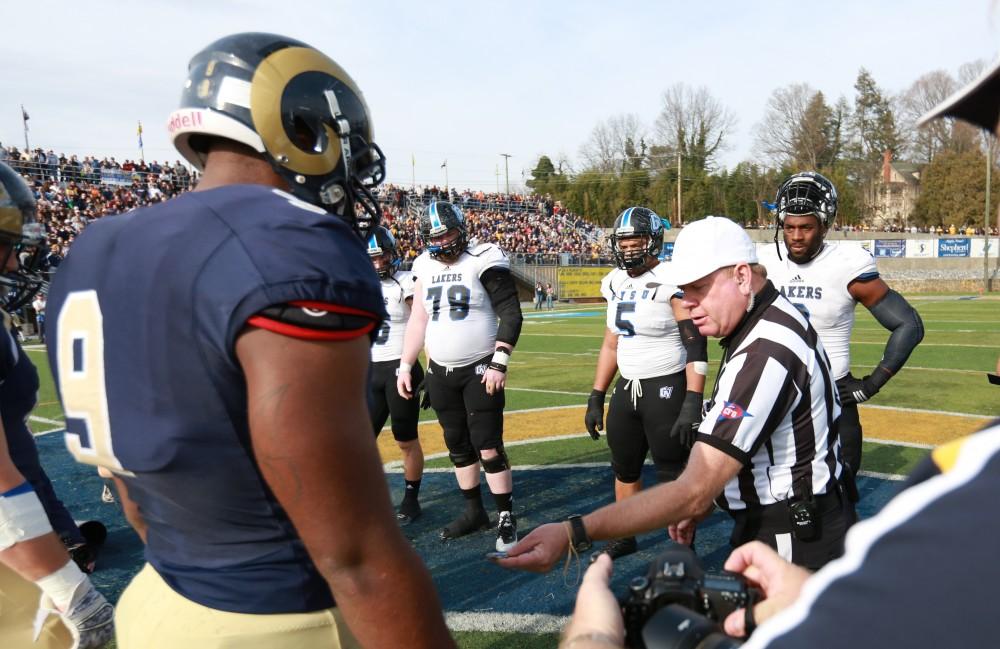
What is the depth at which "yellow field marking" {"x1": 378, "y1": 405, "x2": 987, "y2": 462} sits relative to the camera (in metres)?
7.30

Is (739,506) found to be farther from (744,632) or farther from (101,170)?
(101,170)

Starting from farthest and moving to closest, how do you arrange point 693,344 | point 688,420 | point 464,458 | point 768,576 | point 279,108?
point 464,458 → point 693,344 → point 688,420 → point 279,108 → point 768,576

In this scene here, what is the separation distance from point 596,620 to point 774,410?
5.59ft

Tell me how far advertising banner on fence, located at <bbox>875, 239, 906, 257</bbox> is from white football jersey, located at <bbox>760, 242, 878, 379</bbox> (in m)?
36.0

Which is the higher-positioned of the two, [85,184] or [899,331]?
[85,184]

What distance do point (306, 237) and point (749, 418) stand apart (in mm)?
1874

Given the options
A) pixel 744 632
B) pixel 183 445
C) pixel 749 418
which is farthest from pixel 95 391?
pixel 749 418

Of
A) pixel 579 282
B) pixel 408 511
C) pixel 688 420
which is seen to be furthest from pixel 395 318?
pixel 579 282

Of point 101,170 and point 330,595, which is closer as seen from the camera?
point 330,595

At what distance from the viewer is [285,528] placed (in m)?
1.30

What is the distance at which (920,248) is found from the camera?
35.5 metres

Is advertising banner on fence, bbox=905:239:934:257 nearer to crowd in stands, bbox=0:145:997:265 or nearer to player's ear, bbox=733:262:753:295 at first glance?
crowd in stands, bbox=0:145:997:265

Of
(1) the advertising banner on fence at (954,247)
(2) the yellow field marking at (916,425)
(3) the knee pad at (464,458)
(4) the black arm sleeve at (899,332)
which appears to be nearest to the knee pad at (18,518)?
(3) the knee pad at (464,458)

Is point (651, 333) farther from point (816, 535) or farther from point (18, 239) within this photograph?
point (18, 239)
